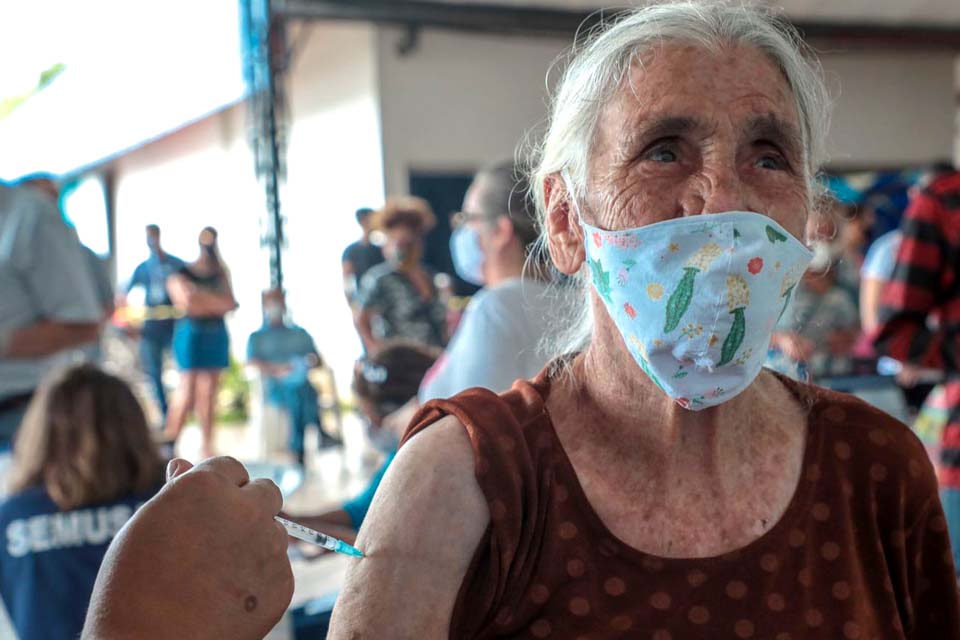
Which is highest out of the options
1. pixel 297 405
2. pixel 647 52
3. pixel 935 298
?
pixel 647 52

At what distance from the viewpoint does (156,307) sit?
→ 1000 cm

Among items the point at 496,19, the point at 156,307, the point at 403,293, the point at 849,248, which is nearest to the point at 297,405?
the point at 403,293

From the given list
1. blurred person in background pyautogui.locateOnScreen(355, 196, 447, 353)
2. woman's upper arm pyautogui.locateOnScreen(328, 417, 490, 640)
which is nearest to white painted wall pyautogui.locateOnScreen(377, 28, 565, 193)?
blurred person in background pyautogui.locateOnScreen(355, 196, 447, 353)

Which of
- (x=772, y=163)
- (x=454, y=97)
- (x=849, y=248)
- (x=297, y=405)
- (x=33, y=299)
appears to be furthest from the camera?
(x=454, y=97)

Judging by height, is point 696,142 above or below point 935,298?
above

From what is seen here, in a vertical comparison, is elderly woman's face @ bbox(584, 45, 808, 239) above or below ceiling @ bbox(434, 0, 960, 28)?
below

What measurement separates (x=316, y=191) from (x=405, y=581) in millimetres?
9992

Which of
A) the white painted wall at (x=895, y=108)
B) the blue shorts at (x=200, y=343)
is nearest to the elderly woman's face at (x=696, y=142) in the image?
the blue shorts at (x=200, y=343)

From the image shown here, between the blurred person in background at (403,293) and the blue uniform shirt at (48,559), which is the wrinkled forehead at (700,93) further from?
the blurred person in background at (403,293)

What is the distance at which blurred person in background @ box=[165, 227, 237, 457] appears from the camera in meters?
8.12

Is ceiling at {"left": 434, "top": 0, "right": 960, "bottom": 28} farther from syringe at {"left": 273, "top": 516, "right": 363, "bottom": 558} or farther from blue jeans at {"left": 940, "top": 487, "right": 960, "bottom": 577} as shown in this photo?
syringe at {"left": 273, "top": 516, "right": 363, "bottom": 558}

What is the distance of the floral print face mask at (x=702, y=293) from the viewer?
1180 mm

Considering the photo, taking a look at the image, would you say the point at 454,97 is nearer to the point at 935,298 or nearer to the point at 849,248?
the point at 849,248

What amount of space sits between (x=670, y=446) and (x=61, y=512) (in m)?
1.89
